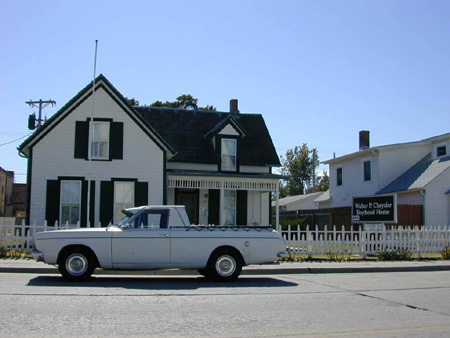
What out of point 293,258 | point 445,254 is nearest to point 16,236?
point 293,258

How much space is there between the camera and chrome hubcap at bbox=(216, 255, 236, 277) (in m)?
12.1

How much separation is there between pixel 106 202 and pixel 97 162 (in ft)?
5.83

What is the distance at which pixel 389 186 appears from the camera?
100 feet

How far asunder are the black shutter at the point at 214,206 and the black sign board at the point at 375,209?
22.3ft

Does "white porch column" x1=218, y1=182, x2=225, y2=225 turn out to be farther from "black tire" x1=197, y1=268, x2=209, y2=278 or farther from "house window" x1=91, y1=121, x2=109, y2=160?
"black tire" x1=197, y1=268, x2=209, y2=278

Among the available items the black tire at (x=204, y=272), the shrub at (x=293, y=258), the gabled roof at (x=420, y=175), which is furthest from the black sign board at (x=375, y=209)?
the black tire at (x=204, y=272)

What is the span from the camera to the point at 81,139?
72.3 feet

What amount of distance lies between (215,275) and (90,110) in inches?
500

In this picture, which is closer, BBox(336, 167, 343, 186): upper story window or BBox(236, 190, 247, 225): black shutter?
BBox(236, 190, 247, 225): black shutter

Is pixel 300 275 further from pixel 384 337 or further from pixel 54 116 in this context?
pixel 54 116

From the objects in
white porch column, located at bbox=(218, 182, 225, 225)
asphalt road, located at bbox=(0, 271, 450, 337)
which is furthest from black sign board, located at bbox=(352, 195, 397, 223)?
asphalt road, located at bbox=(0, 271, 450, 337)

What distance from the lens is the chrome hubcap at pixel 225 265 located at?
12.1 metres

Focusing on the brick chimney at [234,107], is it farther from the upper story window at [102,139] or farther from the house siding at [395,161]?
the house siding at [395,161]

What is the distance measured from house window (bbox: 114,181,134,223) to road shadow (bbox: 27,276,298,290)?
31.1ft
